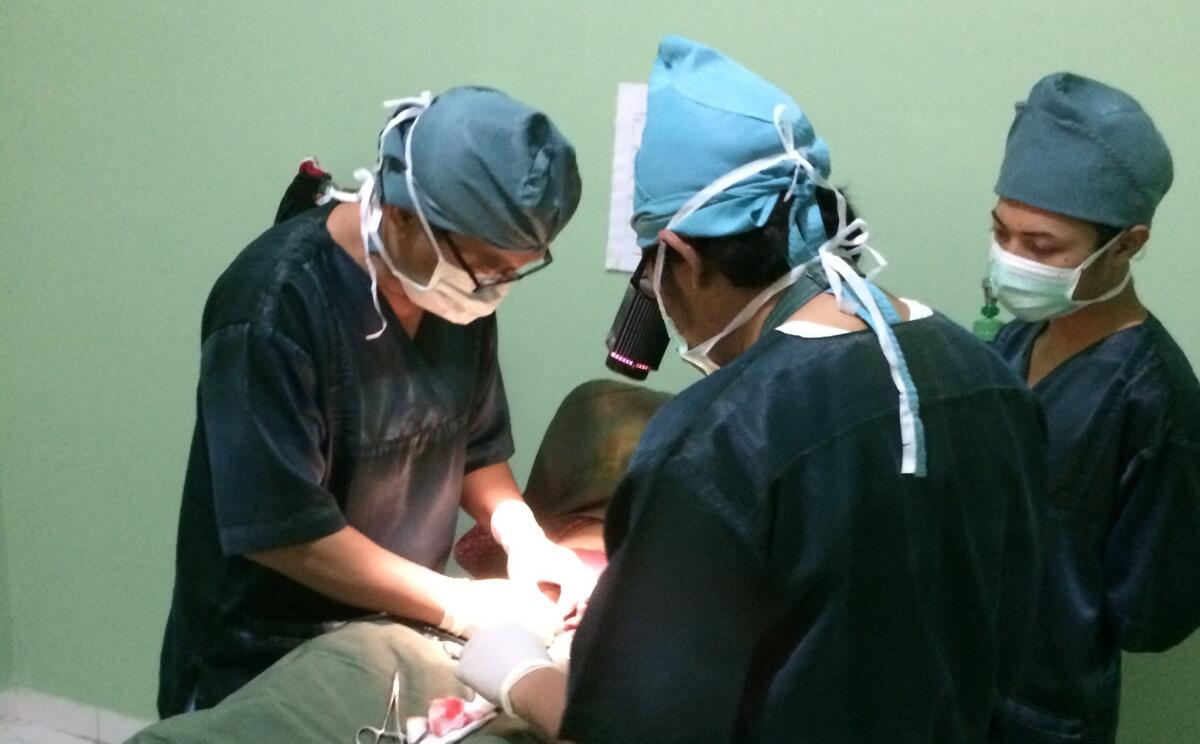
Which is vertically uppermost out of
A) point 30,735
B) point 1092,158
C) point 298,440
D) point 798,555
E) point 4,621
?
point 1092,158

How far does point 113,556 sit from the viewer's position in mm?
2557

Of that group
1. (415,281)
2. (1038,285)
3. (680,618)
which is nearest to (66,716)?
(415,281)

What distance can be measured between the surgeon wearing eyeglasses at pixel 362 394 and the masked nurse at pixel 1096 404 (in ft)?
1.97

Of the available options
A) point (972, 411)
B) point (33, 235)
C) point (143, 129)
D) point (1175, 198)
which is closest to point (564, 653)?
point (972, 411)

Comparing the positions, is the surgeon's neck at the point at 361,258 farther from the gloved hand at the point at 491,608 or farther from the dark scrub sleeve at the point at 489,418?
the gloved hand at the point at 491,608

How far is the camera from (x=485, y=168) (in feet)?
4.46

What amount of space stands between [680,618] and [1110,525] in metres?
0.80

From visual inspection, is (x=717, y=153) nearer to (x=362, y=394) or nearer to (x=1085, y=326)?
(x=362, y=394)

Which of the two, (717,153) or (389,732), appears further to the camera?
(389,732)

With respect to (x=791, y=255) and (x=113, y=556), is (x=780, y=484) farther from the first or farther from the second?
(x=113, y=556)

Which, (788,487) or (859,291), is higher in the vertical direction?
(859,291)

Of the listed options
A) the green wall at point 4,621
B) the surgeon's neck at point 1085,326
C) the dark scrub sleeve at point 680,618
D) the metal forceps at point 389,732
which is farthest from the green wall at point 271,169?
the dark scrub sleeve at point 680,618

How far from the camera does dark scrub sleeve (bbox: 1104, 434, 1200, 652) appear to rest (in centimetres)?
146

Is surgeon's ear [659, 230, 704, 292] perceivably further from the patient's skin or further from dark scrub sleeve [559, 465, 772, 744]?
the patient's skin
